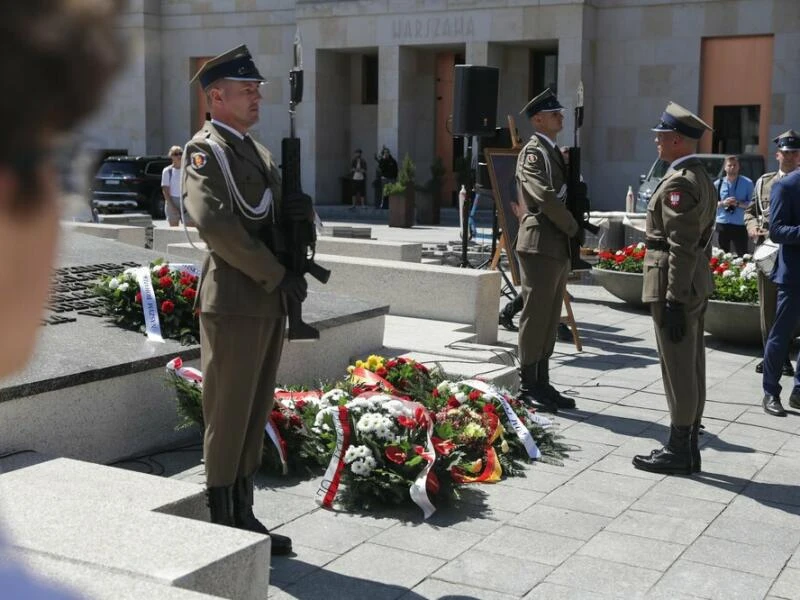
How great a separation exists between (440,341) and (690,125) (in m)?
3.41

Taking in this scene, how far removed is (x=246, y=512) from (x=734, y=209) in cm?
1050

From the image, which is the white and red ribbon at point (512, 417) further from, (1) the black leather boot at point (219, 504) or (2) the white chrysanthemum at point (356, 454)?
(1) the black leather boot at point (219, 504)

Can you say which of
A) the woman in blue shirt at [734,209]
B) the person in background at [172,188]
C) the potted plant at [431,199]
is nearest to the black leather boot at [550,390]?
the woman in blue shirt at [734,209]

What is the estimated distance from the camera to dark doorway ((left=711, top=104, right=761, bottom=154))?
28.9m

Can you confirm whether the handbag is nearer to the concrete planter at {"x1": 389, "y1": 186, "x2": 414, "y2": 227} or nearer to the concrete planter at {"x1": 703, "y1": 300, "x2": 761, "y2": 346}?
the concrete planter at {"x1": 703, "y1": 300, "x2": 761, "y2": 346}

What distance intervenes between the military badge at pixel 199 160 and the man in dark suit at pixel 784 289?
4.85m

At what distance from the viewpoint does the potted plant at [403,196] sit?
2772cm

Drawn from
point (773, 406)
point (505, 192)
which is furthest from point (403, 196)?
point (773, 406)

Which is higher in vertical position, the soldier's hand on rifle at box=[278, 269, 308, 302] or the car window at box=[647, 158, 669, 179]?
the car window at box=[647, 158, 669, 179]

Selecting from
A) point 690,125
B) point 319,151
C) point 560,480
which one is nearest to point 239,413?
point 560,480

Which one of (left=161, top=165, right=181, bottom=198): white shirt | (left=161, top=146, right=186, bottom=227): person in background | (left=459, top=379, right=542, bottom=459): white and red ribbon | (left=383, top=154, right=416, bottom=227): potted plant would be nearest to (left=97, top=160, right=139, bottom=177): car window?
(left=383, top=154, right=416, bottom=227): potted plant

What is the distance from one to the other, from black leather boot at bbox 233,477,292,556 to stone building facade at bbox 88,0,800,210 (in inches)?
864

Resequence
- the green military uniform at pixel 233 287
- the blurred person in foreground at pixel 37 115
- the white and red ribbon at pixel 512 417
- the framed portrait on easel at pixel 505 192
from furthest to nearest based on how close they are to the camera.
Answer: the framed portrait on easel at pixel 505 192
the white and red ribbon at pixel 512 417
the green military uniform at pixel 233 287
the blurred person in foreground at pixel 37 115

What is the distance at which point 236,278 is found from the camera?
178 inches
